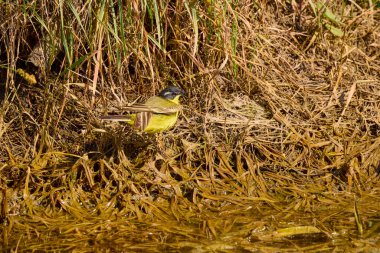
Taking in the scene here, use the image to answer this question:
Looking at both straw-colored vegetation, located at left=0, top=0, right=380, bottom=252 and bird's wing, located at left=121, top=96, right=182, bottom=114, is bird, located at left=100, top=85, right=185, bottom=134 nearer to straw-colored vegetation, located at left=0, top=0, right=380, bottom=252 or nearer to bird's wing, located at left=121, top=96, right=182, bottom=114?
bird's wing, located at left=121, top=96, right=182, bottom=114

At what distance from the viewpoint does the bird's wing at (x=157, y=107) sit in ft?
18.5

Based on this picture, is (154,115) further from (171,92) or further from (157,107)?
(171,92)

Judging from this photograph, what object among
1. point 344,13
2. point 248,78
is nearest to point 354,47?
point 344,13

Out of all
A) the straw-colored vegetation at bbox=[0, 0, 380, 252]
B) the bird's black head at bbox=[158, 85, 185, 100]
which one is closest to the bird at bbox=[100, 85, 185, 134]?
the bird's black head at bbox=[158, 85, 185, 100]

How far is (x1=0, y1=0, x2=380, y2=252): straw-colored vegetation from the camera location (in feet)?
16.9

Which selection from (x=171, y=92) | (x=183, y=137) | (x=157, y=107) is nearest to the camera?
(x=157, y=107)

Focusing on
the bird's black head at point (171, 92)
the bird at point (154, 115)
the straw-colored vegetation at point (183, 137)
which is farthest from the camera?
the bird's black head at point (171, 92)

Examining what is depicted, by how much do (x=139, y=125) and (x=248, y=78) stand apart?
1309mm

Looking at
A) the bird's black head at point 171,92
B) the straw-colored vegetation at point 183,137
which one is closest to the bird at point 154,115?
the bird's black head at point 171,92

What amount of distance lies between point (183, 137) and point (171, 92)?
40cm

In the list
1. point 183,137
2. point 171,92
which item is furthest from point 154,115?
point 183,137

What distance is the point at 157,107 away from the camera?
5664 millimetres

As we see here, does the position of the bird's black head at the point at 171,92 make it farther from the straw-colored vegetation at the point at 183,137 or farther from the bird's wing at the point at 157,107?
the straw-colored vegetation at the point at 183,137

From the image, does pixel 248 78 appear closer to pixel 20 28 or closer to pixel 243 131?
pixel 243 131
